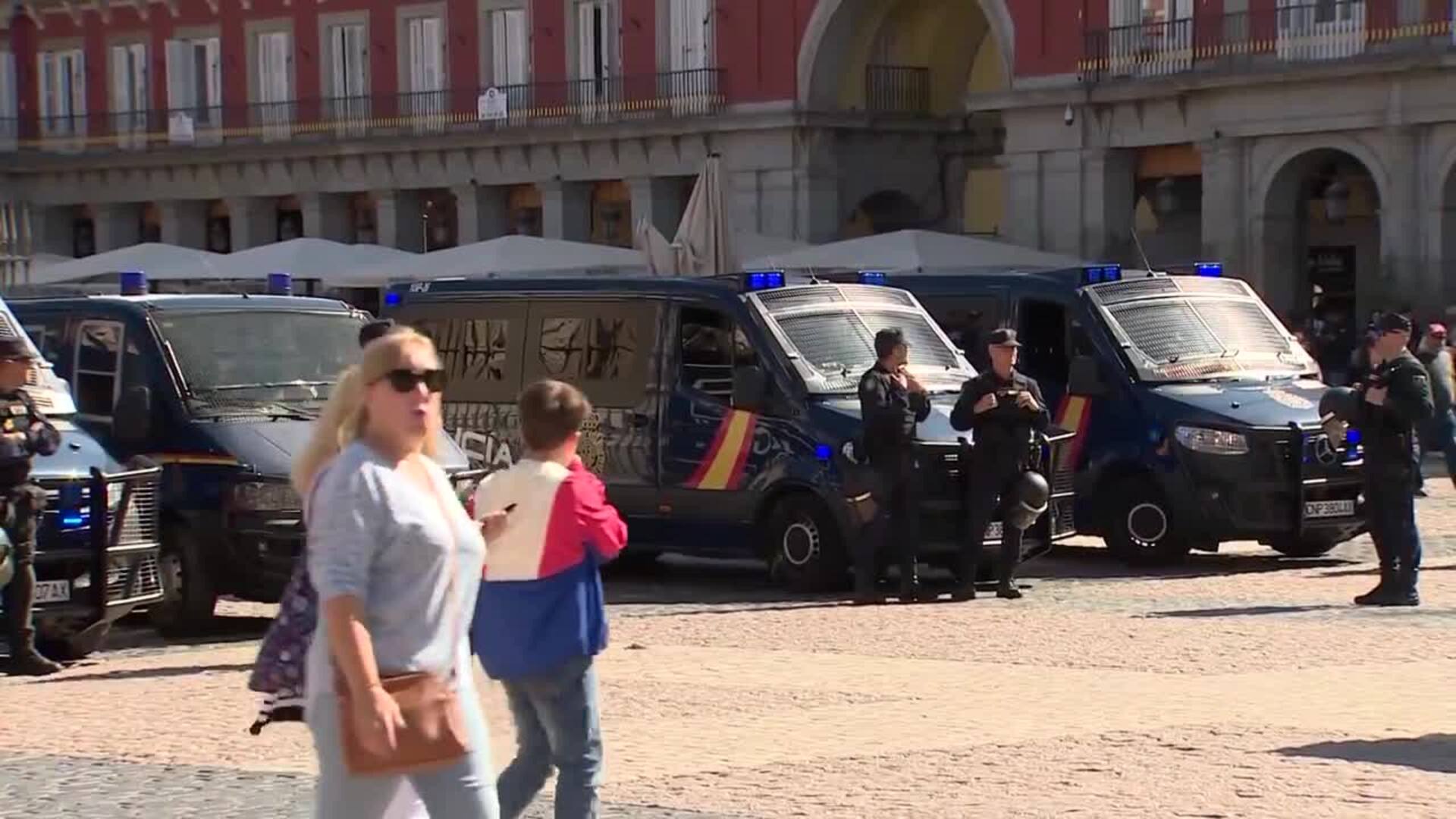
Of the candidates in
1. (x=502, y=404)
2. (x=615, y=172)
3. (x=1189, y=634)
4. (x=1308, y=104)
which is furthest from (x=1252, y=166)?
(x=1189, y=634)

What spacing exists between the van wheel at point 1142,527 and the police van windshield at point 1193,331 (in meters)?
0.81

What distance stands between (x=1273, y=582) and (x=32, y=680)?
8106 millimetres

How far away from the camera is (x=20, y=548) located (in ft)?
45.0

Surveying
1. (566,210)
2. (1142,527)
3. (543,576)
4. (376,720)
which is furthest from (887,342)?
(566,210)

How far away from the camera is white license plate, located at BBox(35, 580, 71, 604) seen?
14.2m

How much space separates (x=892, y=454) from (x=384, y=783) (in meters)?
10.8

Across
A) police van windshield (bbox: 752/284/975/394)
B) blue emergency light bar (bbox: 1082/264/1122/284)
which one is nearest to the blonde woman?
police van windshield (bbox: 752/284/975/394)

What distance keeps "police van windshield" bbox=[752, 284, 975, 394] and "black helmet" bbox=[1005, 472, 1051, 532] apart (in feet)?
4.76

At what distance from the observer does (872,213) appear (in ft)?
159

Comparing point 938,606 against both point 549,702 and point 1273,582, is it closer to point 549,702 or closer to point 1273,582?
point 1273,582

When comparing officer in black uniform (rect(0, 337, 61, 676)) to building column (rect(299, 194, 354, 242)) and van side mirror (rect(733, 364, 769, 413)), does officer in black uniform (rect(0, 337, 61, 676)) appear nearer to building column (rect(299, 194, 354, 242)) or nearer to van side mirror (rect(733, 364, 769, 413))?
van side mirror (rect(733, 364, 769, 413))

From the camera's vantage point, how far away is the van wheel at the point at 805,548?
1797 cm

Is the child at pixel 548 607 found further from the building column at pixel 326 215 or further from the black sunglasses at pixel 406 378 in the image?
the building column at pixel 326 215

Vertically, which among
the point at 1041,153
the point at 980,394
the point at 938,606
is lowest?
the point at 938,606
